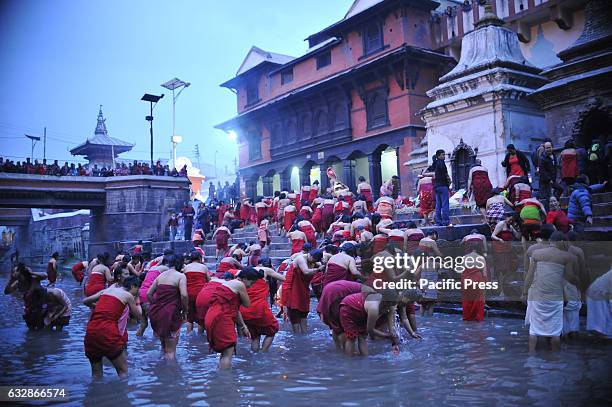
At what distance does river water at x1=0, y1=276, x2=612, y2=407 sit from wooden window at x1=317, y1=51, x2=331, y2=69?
21641 mm

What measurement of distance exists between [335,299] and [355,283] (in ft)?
1.16

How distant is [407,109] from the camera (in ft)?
76.8

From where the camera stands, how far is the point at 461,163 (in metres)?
16.4

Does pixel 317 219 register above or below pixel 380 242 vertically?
above

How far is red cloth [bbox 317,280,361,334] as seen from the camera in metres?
6.71

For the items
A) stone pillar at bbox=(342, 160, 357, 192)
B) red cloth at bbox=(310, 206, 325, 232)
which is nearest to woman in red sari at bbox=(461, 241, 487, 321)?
red cloth at bbox=(310, 206, 325, 232)

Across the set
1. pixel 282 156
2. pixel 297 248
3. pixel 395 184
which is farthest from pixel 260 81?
pixel 297 248

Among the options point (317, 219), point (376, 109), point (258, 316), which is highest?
point (376, 109)

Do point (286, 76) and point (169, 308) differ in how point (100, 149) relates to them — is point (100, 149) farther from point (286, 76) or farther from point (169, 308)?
point (169, 308)

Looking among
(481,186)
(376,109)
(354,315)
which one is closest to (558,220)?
(481,186)

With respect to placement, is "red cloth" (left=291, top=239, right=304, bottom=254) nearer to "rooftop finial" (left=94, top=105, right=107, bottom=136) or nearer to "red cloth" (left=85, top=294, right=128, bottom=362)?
"red cloth" (left=85, top=294, right=128, bottom=362)

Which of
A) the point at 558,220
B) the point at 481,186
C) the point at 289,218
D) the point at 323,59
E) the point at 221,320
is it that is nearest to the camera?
the point at 221,320

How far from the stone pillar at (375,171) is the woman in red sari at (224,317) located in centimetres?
1903

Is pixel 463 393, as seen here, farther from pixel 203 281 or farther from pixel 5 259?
pixel 5 259
